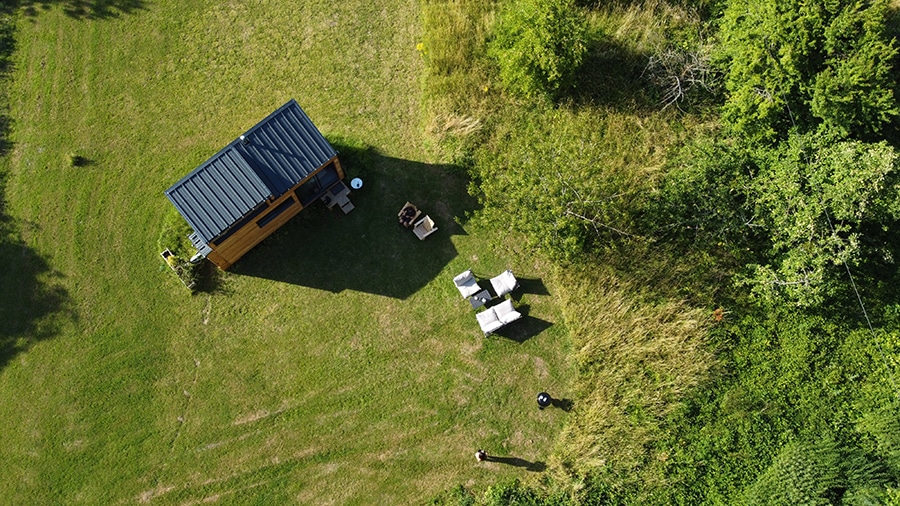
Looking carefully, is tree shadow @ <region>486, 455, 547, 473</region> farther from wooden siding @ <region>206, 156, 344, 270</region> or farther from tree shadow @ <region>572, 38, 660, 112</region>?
tree shadow @ <region>572, 38, 660, 112</region>

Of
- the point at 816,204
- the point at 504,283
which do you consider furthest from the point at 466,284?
the point at 816,204

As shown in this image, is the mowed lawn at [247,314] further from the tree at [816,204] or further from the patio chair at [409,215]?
the tree at [816,204]

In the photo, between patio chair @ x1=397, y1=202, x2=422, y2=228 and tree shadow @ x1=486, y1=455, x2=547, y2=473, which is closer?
tree shadow @ x1=486, y1=455, x2=547, y2=473

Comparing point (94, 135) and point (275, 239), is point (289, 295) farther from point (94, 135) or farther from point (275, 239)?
point (94, 135)

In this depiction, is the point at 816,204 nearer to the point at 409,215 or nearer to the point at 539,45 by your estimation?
the point at 539,45

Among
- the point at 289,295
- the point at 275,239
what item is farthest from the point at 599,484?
the point at 275,239

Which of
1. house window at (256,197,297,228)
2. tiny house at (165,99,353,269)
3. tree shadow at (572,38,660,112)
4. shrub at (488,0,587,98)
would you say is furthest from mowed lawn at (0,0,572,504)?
tree shadow at (572,38,660,112)
